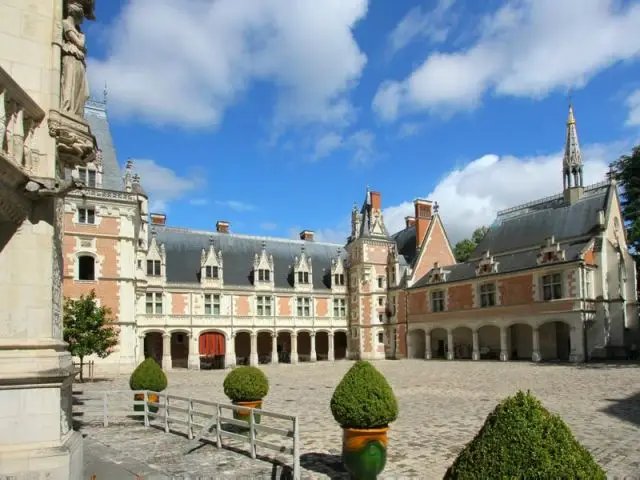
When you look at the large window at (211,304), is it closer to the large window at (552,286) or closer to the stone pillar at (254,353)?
the stone pillar at (254,353)

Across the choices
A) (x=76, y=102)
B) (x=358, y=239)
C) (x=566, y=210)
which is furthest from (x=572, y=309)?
(x=76, y=102)

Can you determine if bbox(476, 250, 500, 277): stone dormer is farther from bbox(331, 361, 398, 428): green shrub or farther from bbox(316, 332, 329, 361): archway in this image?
bbox(331, 361, 398, 428): green shrub

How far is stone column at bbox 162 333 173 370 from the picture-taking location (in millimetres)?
36497

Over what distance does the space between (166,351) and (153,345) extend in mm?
3660

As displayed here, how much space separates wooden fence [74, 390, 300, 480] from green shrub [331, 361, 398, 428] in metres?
0.80

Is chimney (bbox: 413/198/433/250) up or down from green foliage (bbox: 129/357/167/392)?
up

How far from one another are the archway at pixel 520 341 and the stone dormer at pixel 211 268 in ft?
68.4

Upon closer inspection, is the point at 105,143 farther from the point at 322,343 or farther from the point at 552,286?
the point at 552,286

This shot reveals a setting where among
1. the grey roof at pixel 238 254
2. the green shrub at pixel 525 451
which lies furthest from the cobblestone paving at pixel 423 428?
the grey roof at pixel 238 254

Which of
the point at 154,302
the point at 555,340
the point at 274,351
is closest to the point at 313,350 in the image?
the point at 274,351

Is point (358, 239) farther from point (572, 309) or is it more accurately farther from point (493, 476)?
point (493, 476)

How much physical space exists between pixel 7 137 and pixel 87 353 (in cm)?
2065

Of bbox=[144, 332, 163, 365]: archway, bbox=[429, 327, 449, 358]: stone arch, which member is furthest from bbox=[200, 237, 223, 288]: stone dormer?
bbox=[429, 327, 449, 358]: stone arch

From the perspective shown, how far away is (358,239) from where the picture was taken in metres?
45.6
